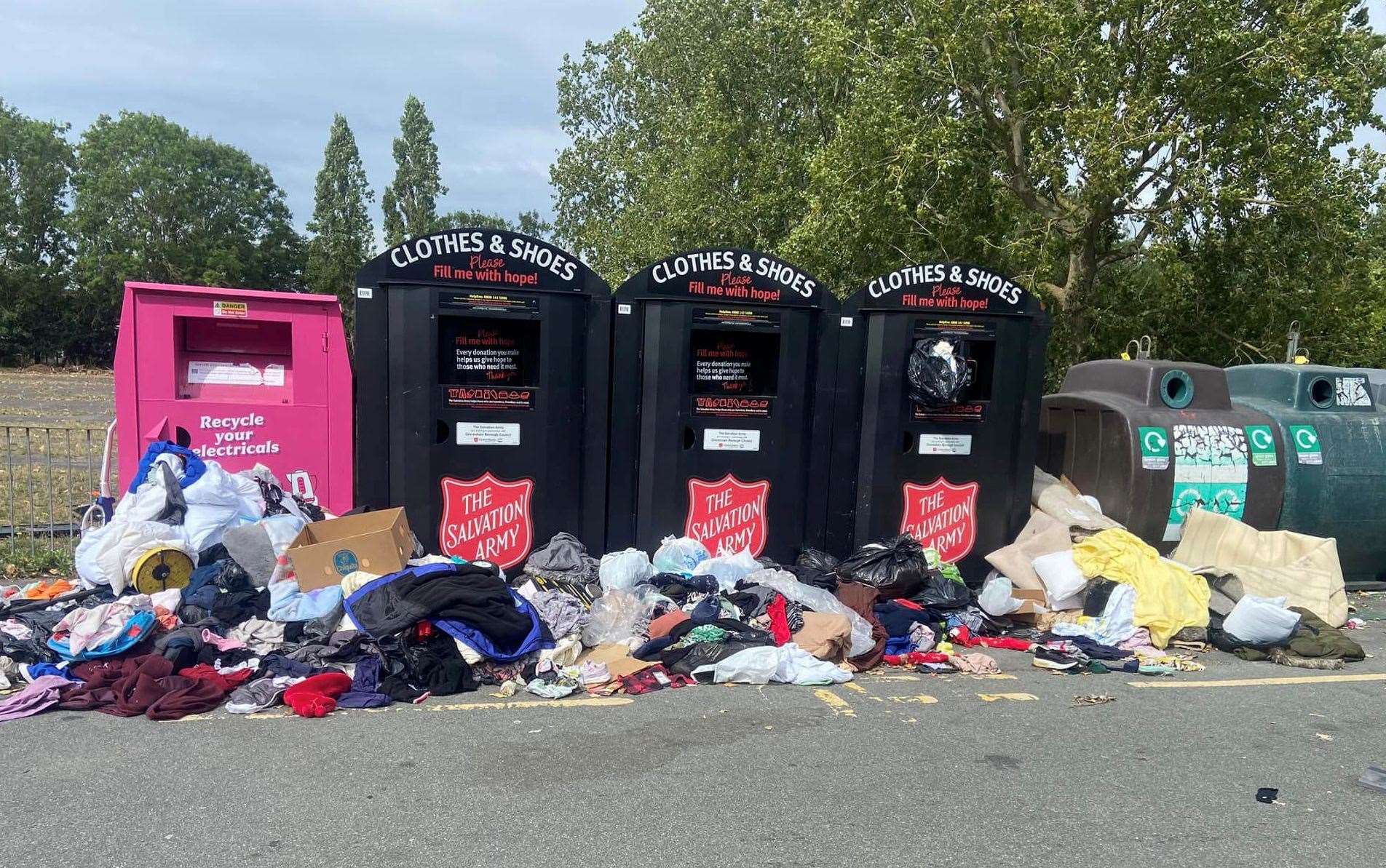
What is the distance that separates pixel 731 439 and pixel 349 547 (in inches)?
94.9

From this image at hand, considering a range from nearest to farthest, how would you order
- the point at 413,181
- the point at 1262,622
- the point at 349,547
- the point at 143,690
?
the point at 143,690 < the point at 349,547 < the point at 1262,622 < the point at 413,181

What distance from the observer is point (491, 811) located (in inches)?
128

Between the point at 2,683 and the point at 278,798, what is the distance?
1.85 meters

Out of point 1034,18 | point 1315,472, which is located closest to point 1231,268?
point 1034,18

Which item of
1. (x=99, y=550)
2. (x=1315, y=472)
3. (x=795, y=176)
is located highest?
(x=795, y=176)

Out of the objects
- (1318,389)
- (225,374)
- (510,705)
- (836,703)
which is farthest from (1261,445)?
(225,374)

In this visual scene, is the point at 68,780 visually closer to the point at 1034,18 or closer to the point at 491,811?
the point at 491,811

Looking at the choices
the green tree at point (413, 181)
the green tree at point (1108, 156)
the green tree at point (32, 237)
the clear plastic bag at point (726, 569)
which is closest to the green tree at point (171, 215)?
the green tree at point (32, 237)

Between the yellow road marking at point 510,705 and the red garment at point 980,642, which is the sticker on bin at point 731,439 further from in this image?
the yellow road marking at point 510,705

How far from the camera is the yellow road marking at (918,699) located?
4.58m

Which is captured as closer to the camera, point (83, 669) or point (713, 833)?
point (713, 833)

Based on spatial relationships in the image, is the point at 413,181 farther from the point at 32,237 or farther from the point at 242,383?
the point at 242,383

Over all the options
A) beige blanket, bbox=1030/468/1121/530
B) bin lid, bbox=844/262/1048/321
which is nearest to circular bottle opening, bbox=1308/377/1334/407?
beige blanket, bbox=1030/468/1121/530

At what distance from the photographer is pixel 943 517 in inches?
255
